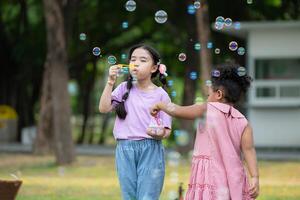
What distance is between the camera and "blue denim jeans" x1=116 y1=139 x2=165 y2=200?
609 cm

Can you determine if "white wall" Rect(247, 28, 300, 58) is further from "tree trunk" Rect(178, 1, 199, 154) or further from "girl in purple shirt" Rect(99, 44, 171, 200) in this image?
"girl in purple shirt" Rect(99, 44, 171, 200)

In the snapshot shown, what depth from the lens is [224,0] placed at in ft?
72.1

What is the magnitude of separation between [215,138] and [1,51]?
76.1 feet

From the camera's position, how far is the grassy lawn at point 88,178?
10.5 m

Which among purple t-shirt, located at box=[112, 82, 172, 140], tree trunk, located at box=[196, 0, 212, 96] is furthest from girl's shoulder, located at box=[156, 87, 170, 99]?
tree trunk, located at box=[196, 0, 212, 96]

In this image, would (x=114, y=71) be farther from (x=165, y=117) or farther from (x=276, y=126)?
(x=276, y=126)

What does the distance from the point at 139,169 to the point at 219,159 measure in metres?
0.67

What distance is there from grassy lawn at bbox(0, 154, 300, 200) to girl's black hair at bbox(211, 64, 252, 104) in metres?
3.75

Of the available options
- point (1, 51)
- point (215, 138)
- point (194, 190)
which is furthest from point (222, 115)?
point (1, 51)

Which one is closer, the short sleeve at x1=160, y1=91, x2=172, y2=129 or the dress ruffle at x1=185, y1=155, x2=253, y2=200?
the dress ruffle at x1=185, y1=155, x2=253, y2=200

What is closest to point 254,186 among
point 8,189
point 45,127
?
point 8,189

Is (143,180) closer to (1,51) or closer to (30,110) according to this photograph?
(1,51)

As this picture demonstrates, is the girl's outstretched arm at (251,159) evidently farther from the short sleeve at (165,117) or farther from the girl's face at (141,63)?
the girl's face at (141,63)

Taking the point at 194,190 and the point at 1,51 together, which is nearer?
the point at 194,190
